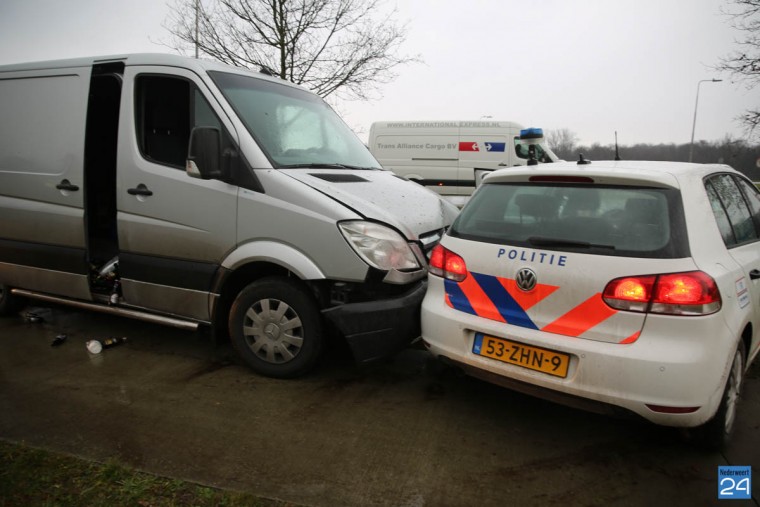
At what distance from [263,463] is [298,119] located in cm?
Answer: 269

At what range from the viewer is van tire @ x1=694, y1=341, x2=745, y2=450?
8.46 ft

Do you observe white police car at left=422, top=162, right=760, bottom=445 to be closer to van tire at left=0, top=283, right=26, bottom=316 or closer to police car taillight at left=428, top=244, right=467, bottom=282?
police car taillight at left=428, top=244, right=467, bottom=282

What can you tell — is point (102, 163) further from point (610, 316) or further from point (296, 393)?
point (610, 316)

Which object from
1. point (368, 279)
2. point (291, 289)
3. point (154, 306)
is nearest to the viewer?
point (368, 279)

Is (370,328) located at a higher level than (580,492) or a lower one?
higher

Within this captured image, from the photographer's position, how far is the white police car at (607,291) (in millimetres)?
A: 2332

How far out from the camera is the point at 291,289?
3.39m

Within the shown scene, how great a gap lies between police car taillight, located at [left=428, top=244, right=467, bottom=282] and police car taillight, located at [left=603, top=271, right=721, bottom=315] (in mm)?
893

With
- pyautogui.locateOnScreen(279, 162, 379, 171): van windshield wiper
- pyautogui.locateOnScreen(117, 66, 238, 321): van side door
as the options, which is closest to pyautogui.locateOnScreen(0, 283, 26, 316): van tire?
pyautogui.locateOnScreen(117, 66, 238, 321): van side door

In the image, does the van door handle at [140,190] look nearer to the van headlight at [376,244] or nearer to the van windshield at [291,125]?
the van windshield at [291,125]

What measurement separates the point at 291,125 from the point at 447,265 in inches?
71.9

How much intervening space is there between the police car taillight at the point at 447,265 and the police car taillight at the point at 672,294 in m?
0.89

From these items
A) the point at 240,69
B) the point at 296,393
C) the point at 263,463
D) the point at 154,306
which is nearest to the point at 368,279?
the point at 296,393

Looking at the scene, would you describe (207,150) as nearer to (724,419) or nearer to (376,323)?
(376,323)
